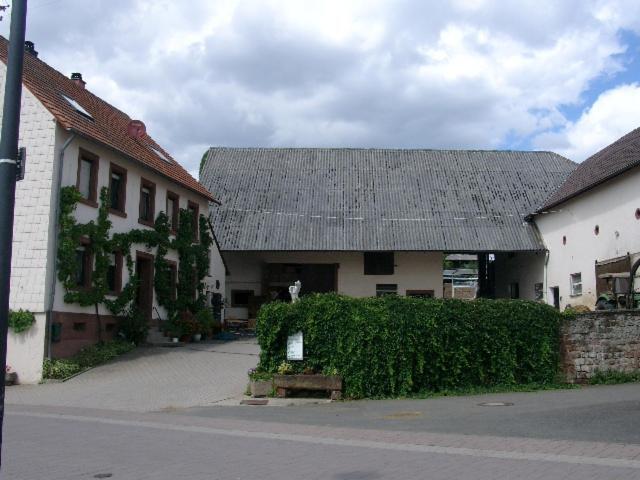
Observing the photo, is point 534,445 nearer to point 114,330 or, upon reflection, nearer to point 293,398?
point 293,398

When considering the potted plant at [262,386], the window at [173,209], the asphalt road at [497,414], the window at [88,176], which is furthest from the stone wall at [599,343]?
the window at [173,209]

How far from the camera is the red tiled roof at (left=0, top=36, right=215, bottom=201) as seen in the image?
21.1m

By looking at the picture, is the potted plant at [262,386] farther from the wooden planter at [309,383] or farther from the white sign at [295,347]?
the white sign at [295,347]

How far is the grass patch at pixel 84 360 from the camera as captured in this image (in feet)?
63.5

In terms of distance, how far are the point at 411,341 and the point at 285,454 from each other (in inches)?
287

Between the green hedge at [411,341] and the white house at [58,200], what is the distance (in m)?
7.02

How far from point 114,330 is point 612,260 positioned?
1802cm

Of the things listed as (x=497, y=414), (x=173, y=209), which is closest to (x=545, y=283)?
(x=173, y=209)

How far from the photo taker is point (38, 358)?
19.5 metres

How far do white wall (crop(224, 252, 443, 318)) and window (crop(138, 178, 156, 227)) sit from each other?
11.2 metres

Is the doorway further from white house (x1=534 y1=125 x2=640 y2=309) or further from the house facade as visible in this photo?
the house facade

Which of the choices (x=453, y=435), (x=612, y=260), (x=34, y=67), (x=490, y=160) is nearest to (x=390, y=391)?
(x=453, y=435)

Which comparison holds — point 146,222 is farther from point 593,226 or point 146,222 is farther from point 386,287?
point 593,226

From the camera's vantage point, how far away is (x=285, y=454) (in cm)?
923
